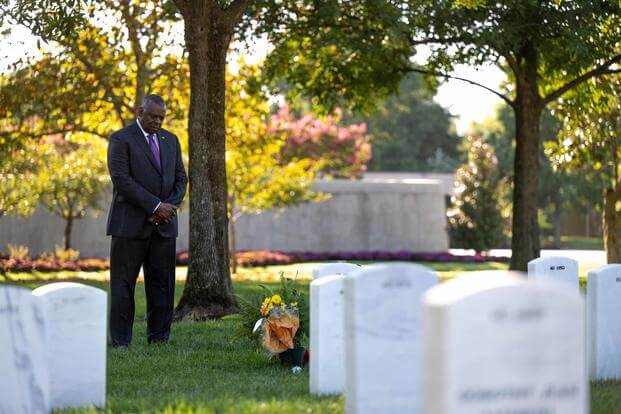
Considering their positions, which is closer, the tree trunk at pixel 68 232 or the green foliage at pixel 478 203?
the tree trunk at pixel 68 232

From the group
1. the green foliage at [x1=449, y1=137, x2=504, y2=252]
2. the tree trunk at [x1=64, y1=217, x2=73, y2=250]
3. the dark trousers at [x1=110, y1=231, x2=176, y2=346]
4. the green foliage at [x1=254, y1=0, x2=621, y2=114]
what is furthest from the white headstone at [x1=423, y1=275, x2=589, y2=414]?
the green foliage at [x1=449, y1=137, x2=504, y2=252]

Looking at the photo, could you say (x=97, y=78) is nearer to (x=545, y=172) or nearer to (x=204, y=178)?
(x=204, y=178)

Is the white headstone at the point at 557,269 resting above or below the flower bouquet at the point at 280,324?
above

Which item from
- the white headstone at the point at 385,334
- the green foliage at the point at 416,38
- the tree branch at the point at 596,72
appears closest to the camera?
the white headstone at the point at 385,334

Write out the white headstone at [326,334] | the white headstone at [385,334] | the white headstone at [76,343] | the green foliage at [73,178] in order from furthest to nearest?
1. the green foliage at [73,178]
2. the white headstone at [326,334]
3. the white headstone at [76,343]
4. the white headstone at [385,334]

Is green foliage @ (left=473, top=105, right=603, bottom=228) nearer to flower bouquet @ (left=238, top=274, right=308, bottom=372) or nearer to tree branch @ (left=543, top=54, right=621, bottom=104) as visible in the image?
tree branch @ (left=543, top=54, right=621, bottom=104)

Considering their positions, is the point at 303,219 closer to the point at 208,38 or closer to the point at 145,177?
the point at 208,38

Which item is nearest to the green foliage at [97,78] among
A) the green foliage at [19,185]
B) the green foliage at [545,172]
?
the green foliage at [19,185]

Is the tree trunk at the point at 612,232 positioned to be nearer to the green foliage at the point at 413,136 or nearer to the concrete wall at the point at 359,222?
the concrete wall at the point at 359,222

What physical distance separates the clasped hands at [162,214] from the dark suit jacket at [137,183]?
56 millimetres

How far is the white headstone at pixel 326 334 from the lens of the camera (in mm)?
7141

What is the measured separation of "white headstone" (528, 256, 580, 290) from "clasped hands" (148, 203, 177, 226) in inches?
134

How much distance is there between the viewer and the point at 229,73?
21469 mm

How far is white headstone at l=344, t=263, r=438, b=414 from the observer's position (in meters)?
5.65
